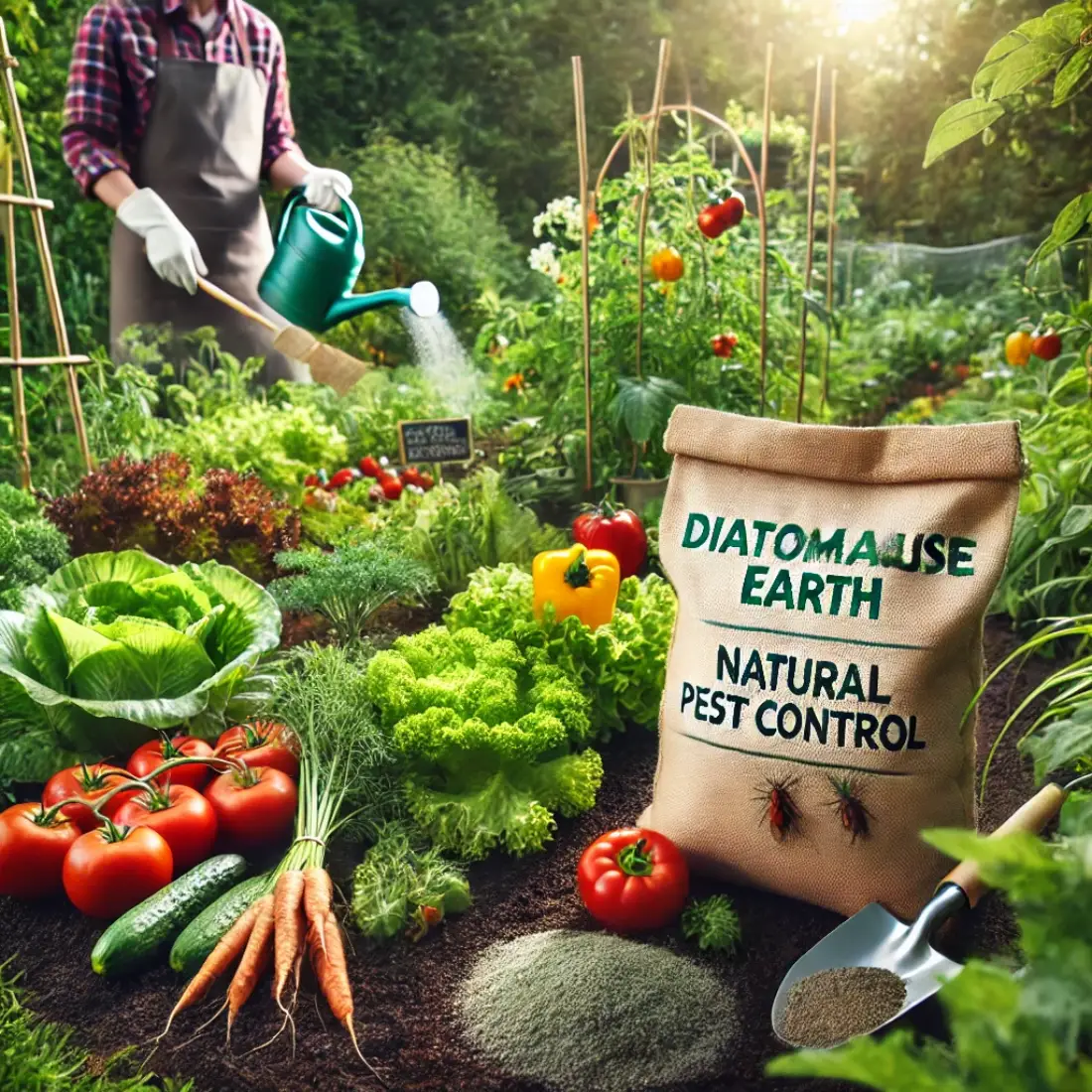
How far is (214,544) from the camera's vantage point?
3.38m

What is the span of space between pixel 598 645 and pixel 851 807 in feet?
2.98

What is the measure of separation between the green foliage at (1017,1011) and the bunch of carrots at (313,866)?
47.0 inches

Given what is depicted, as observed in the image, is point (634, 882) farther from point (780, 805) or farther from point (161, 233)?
point (161, 233)

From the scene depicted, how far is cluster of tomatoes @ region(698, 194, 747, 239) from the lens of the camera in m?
3.93

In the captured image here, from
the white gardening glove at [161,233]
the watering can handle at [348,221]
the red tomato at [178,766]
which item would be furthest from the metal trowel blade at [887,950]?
the white gardening glove at [161,233]

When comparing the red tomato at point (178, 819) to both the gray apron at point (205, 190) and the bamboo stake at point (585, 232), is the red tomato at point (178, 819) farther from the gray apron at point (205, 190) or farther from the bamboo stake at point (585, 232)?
the gray apron at point (205, 190)

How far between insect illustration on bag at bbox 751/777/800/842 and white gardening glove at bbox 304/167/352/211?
3.01 m

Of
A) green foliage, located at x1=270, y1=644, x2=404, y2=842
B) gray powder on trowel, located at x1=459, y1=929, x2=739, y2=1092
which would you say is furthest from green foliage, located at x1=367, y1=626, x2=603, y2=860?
gray powder on trowel, located at x1=459, y1=929, x2=739, y2=1092

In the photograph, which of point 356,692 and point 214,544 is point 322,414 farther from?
point 356,692

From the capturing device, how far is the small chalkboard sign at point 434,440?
388 cm

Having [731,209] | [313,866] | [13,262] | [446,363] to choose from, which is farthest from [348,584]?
[446,363]

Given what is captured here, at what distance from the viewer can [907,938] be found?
179 centimetres

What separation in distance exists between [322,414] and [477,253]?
2747mm

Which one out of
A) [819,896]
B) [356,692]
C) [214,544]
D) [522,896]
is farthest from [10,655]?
[819,896]
